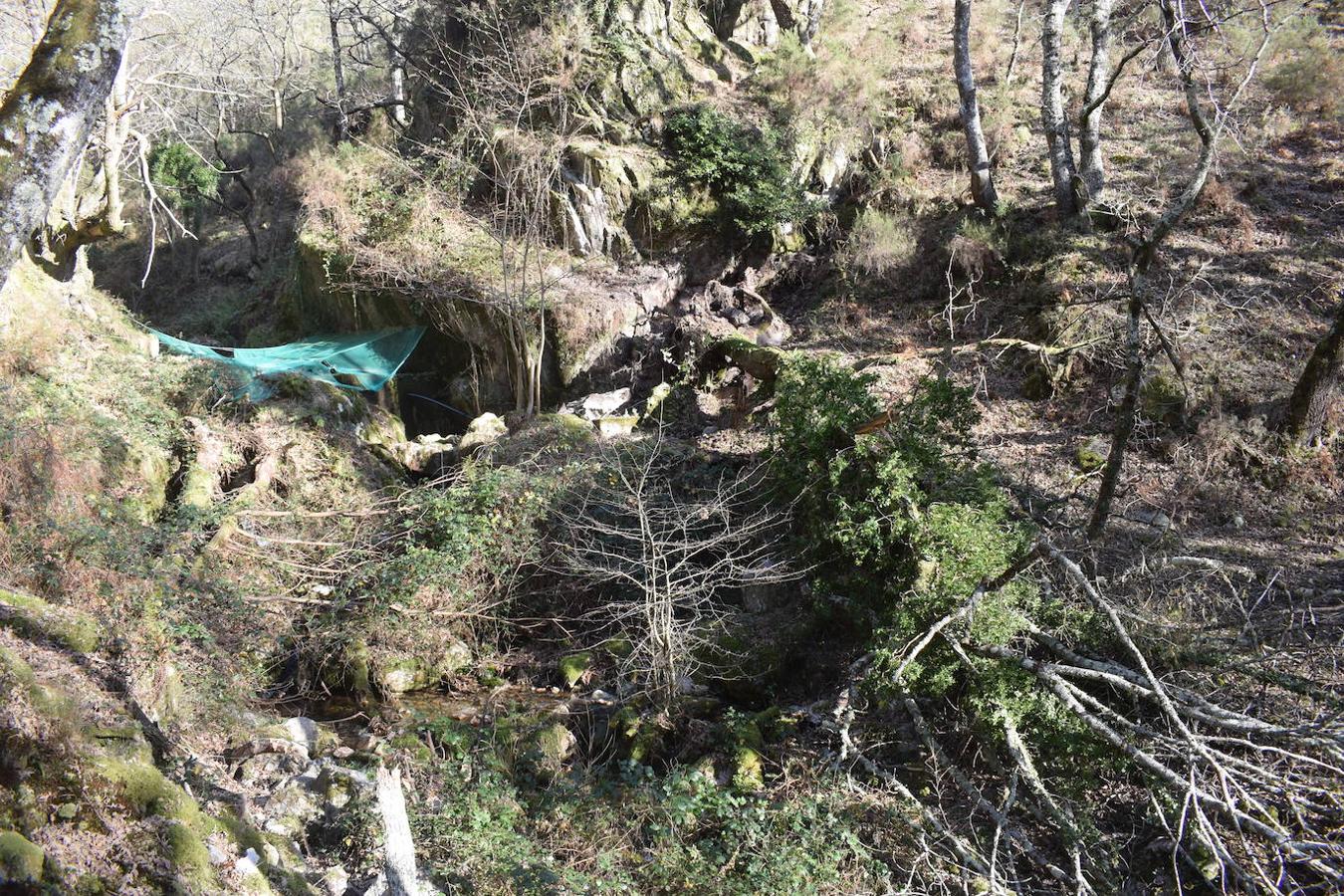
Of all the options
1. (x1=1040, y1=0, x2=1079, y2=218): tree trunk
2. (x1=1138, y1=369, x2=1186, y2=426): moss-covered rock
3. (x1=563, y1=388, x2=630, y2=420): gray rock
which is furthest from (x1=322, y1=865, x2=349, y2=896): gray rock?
(x1=1040, y1=0, x2=1079, y2=218): tree trunk

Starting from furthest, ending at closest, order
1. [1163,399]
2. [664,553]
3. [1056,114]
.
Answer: [1056,114] → [1163,399] → [664,553]

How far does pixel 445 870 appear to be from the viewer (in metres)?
4.85

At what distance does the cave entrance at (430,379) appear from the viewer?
13.8 metres

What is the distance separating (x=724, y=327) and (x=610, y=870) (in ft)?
27.8

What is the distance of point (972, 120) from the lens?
12.3 m

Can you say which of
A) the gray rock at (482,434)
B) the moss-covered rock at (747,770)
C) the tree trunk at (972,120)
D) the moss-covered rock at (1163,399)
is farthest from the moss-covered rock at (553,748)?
the tree trunk at (972,120)

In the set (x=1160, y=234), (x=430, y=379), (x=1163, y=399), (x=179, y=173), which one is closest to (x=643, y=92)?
(x=430, y=379)

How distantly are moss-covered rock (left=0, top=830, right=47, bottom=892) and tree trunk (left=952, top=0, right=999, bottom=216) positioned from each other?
510 inches

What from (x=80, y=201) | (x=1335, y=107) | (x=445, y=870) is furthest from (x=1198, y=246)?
(x=80, y=201)

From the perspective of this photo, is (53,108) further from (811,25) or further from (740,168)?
(811,25)

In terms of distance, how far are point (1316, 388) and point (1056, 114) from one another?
5.35 meters

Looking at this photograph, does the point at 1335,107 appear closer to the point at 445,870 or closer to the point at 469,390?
the point at 469,390

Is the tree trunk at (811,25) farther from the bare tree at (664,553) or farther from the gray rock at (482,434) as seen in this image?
the bare tree at (664,553)

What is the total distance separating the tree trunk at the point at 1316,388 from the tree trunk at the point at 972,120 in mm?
5273
